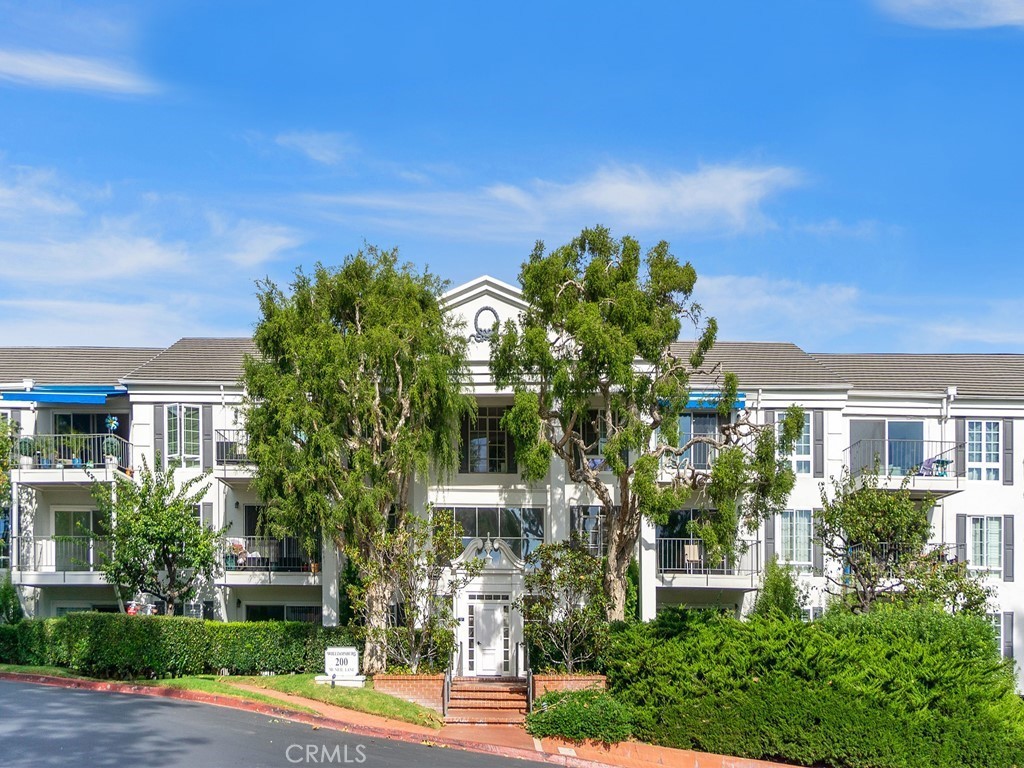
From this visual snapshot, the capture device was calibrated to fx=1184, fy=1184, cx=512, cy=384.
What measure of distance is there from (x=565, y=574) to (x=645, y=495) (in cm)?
295

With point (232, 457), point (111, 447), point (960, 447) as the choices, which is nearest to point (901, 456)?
point (960, 447)

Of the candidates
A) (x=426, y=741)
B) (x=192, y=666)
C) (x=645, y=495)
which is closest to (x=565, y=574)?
(x=645, y=495)

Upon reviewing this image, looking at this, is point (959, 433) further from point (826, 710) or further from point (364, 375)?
point (364, 375)

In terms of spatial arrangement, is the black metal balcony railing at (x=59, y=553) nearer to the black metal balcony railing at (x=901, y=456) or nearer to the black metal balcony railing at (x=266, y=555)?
the black metal balcony railing at (x=266, y=555)

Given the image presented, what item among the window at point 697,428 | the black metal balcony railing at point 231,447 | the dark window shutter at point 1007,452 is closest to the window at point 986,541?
the dark window shutter at point 1007,452

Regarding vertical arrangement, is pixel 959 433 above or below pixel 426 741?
above

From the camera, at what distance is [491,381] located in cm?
3019

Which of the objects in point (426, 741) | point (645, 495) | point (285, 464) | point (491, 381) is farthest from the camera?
point (491, 381)

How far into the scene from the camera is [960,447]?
3356 centimetres

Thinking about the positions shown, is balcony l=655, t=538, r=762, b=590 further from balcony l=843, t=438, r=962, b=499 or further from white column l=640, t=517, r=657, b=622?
balcony l=843, t=438, r=962, b=499

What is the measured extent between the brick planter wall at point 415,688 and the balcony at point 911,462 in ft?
42.6

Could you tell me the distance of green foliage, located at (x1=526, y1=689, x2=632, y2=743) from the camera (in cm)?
2341

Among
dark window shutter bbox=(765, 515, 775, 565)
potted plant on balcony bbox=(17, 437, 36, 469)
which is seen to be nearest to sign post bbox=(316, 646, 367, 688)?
potted plant on balcony bbox=(17, 437, 36, 469)

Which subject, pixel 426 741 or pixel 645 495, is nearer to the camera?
pixel 426 741
